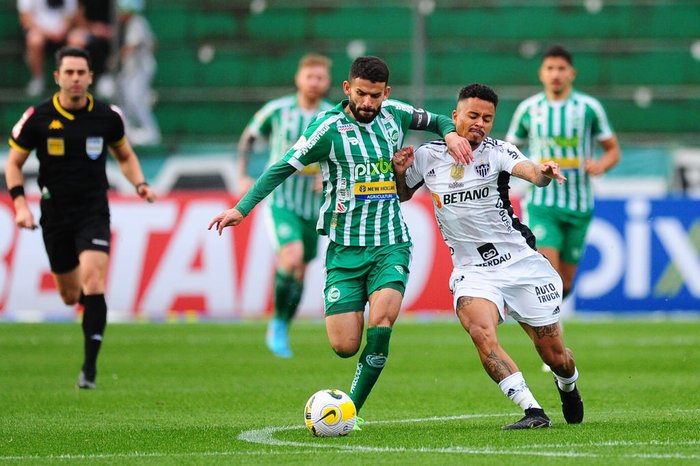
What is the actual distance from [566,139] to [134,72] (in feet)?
32.3

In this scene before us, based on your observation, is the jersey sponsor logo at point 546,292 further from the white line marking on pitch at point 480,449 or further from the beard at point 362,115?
the beard at point 362,115

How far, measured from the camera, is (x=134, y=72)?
20.8 metres

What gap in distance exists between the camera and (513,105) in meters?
20.8

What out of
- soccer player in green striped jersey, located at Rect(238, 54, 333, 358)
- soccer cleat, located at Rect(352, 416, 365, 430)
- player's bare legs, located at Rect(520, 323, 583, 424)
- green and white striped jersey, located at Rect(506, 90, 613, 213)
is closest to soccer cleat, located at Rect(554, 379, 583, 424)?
player's bare legs, located at Rect(520, 323, 583, 424)

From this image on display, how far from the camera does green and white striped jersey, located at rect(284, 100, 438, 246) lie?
827 centimetres

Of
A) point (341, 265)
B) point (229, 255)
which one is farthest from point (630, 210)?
point (341, 265)

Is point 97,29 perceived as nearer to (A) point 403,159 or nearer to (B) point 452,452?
(A) point 403,159

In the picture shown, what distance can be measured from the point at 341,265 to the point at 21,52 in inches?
576

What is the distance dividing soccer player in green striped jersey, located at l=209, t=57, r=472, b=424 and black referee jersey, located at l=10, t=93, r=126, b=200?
3.23m

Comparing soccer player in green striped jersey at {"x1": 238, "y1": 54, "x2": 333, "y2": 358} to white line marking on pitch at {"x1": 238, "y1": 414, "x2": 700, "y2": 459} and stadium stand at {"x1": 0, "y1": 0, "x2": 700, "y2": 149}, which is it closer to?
white line marking on pitch at {"x1": 238, "y1": 414, "x2": 700, "y2": 459}

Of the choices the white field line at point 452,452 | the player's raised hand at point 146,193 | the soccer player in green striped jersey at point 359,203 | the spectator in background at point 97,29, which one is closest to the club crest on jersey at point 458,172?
the soccer player in green striped jersey at point 359,203

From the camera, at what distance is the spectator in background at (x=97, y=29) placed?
21.0m

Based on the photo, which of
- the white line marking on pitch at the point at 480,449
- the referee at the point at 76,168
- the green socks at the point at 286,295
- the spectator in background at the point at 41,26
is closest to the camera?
the white line marking on pitch at the point at 480,449

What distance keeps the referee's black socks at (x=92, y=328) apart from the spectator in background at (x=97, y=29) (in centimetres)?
1071
